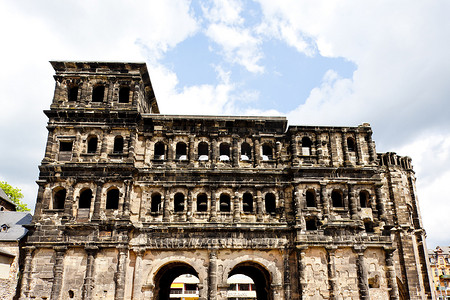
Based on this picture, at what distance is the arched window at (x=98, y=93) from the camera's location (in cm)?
2789

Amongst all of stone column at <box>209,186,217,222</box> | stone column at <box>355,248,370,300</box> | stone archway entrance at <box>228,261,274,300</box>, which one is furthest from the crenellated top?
stone column at <box>355,248,370,300</box>

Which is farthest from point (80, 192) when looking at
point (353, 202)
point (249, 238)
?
point (353, 202)

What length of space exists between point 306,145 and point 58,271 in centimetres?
1862

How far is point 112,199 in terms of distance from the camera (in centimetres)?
2627

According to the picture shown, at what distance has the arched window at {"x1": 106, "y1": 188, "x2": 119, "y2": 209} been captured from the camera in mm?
25922

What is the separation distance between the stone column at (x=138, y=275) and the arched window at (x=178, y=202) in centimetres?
392

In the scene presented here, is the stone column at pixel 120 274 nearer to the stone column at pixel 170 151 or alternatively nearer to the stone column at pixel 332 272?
the stone column at pixel 170 151

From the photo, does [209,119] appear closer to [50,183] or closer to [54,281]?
[50,183]

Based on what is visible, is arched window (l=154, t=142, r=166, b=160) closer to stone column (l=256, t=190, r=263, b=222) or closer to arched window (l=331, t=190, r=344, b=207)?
stone column (l=256, t=190, r=263, b=222)

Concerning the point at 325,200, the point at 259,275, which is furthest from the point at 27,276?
the point at 325,200

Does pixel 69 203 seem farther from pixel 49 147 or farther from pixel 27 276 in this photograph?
pixel 27 276

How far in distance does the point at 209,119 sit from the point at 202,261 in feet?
32.5

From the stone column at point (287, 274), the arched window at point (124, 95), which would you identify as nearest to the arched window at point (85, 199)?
the arched window at point (124, 95)

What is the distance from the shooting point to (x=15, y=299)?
23234 mm
